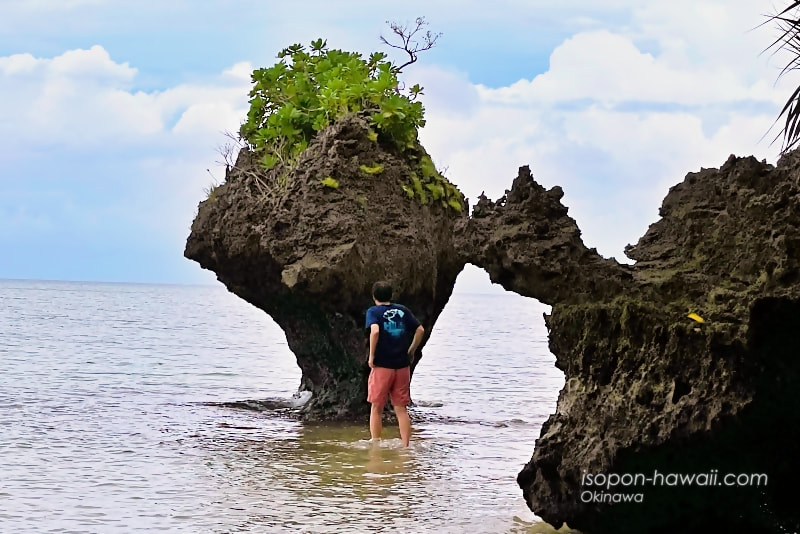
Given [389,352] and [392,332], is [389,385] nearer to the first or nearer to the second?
[389,352]

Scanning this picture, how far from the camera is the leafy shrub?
11.6m

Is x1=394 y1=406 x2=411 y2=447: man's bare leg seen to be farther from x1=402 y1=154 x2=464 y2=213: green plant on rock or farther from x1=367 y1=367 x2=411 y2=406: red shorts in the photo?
x1=402 y1=154 x2=464 y2=213: green plant on rock

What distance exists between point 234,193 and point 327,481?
510 cm

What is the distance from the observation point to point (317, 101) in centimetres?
1199

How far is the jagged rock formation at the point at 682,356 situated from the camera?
185 inches

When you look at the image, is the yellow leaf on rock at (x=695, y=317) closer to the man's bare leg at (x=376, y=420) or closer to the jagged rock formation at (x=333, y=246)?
the man's bare leg at (x=376, y=420)

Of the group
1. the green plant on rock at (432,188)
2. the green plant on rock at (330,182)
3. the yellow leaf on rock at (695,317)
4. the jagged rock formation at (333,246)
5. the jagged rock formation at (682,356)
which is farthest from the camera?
the green plant on rock at (432,188)

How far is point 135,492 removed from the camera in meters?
7.46

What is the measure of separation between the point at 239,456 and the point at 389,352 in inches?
70.4

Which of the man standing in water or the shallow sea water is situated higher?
the man standing in water

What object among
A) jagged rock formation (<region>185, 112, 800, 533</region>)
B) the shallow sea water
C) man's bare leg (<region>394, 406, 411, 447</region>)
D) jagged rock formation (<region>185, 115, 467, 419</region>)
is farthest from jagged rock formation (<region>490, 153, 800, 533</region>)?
jagged rock formation (<region>185, 115, 467, 419</region>)

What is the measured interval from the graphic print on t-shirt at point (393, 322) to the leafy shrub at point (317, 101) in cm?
288

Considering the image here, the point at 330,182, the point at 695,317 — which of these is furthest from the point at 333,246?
the point at 695,317

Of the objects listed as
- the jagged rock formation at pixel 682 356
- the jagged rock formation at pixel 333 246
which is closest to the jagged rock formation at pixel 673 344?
the jagged rock formation at pixel 682 356
